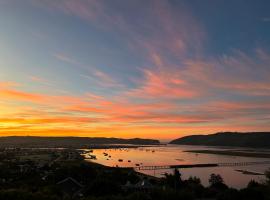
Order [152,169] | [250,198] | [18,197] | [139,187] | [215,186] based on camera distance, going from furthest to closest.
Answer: [152,169] < [215,186] < [139,187] < [250,198] < [18,197]

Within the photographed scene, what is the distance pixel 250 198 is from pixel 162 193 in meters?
8.25

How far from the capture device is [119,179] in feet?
177

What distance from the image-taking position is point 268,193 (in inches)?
1399

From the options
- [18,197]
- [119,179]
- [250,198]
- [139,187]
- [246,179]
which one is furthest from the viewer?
[246,179]

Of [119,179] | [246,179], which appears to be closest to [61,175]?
[119,179]

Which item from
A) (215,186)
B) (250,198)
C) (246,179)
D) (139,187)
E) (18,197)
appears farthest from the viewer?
(246,179)

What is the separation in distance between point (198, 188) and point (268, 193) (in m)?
10.6

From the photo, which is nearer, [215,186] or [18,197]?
[18,197]

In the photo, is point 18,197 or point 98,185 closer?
point 18,197

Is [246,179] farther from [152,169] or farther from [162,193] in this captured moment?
[162,193]

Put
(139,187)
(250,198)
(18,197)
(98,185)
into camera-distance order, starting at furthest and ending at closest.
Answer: (139,187), (98,185), (250,198), (18,197)

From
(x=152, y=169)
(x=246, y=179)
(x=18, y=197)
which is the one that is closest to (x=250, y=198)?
(x=18, y=197)

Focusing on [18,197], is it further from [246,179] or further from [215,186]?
A: [246,179]

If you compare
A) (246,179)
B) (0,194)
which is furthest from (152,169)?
(0,194)
